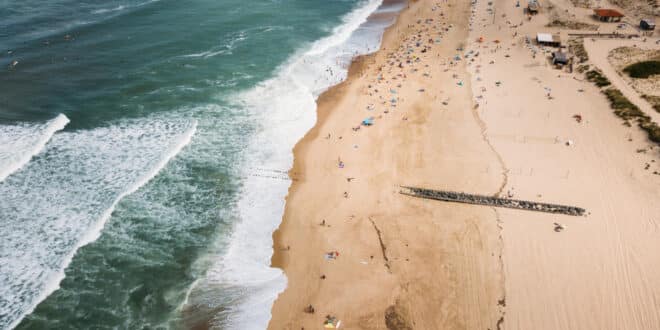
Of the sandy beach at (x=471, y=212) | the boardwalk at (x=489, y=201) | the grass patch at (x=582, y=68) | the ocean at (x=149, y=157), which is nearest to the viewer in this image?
the sandy beach at (x=471, y=212)

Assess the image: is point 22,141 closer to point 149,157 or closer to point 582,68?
point 149,157

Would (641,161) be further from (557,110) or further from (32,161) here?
(32,161)

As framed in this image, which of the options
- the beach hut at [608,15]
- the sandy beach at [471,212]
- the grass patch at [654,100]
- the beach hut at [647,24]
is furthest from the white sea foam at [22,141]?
the beach hut at [647,24]

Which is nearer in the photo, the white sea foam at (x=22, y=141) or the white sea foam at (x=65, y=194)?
the white sea foam at (x=65, y=194)

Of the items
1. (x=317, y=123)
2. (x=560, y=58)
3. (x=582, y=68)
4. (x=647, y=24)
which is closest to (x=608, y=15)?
(x=647, y=24)

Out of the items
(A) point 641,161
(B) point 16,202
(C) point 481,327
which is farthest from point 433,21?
(B) point 16,202

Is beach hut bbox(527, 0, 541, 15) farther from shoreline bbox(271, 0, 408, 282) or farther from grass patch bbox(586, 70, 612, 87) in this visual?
grass patch bbox(586, 70, 612, 87)

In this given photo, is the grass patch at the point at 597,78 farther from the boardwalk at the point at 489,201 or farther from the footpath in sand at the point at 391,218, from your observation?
the boardwalk at the point at 489,201

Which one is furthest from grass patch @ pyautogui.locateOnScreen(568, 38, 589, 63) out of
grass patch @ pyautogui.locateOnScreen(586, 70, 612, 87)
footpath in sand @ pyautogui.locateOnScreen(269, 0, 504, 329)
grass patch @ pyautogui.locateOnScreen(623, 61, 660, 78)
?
footpath in sand @ pyautogui.locateOnScreen(269, 0, 504, 329)
